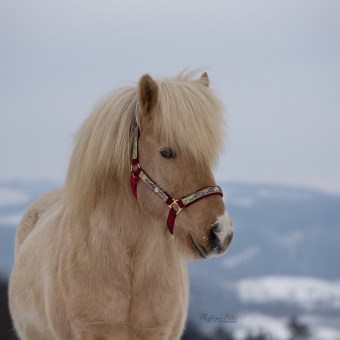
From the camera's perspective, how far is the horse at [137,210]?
2.49 metres

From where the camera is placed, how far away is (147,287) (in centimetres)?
275

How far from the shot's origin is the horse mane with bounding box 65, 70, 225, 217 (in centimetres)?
251

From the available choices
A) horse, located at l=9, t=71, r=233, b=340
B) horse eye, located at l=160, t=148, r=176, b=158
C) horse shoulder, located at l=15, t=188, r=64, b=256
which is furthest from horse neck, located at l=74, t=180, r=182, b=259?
horse shoulder, located at l=15, t=188, r=64, b=256

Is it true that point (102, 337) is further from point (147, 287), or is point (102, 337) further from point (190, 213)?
point (190, 213)

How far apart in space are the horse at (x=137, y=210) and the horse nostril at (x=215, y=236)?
0.11ft

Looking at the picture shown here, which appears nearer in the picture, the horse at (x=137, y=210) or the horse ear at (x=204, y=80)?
the horse at (x=137, y=210)

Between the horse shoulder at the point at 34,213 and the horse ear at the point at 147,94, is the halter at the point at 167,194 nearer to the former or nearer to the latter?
the horse ear at the point at 147,94

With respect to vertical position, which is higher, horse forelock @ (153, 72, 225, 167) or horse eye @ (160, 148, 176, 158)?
horse forelock @ (153, 72, 225, 167)

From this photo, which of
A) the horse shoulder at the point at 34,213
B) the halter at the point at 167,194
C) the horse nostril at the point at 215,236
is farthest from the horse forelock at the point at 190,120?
the horse shoulder at the point at 34,213

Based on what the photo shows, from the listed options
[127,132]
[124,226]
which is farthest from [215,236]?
[127,132]

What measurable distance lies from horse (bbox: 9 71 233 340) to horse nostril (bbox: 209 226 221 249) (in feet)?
0.11

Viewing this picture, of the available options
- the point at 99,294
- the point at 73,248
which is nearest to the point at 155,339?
the point at 99,294

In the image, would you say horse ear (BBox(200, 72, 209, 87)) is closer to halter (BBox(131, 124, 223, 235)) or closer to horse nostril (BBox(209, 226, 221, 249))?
halter (BBox(131, 124, 223, 235))

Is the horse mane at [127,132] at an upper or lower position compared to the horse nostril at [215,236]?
upper
